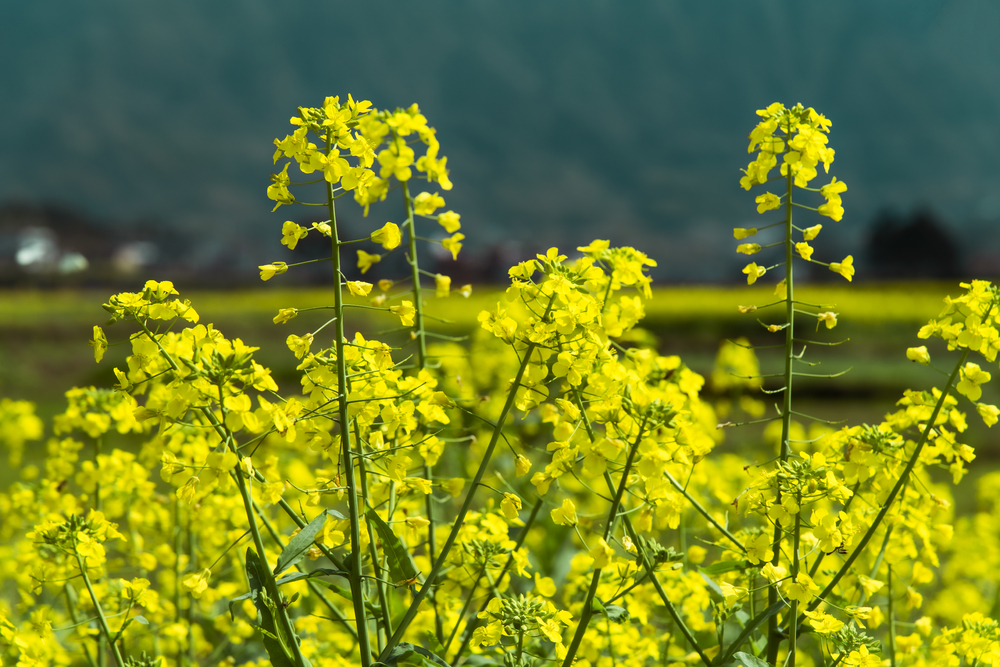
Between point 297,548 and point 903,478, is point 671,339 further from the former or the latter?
point 297,548

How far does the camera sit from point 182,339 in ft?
4.92

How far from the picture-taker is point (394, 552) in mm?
1764

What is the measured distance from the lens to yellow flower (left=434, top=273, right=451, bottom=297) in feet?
6.43

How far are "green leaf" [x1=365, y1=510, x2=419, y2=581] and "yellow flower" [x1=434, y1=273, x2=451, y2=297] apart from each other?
619 mm

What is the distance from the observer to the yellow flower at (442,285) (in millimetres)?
1960

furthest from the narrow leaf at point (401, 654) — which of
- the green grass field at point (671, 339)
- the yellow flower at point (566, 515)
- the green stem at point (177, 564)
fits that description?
the green grass field at point (671, 339)

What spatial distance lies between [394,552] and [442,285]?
0.70 meters

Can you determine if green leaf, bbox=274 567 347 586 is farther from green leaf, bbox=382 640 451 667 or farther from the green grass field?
the green grass field

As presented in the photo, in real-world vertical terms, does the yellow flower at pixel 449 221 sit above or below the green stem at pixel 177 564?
above

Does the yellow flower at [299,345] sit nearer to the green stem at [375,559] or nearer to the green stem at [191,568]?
the green stem at [375,559]

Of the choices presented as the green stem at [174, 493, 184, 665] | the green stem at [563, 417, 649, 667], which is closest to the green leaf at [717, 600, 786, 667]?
the green stem at [563, 417, 649, 667]

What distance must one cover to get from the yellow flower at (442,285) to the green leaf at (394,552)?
619 mm

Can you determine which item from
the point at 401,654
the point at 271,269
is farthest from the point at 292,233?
the point at 401,654

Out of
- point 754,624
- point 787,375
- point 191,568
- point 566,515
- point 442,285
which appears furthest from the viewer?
point 191,568
